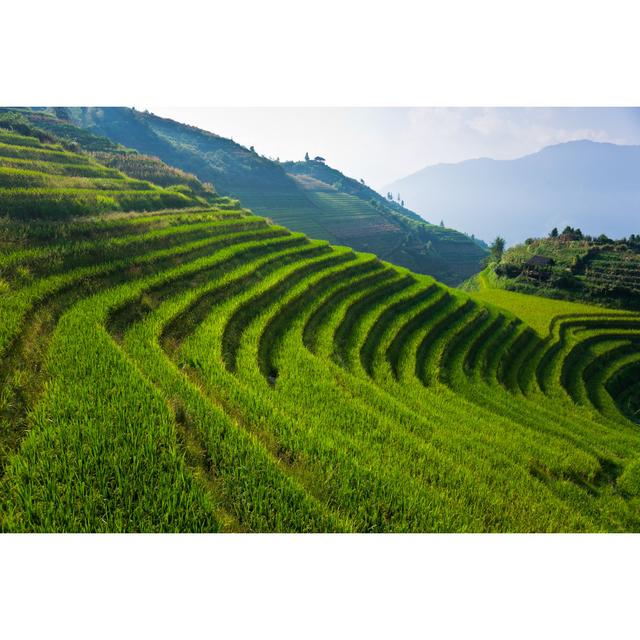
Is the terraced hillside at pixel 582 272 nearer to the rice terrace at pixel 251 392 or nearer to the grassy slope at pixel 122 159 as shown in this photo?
the rice terrace at pixel 251 392

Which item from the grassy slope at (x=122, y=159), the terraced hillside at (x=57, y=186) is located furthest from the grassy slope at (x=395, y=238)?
the terraced hillside at (x=57, y=186)

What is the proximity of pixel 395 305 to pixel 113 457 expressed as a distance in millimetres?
13381

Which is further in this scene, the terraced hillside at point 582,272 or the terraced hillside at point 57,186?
the terraced hillside at point 582,272

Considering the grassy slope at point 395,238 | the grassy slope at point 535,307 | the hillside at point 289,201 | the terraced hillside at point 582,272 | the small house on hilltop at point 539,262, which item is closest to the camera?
the grassy slope at point 535,307

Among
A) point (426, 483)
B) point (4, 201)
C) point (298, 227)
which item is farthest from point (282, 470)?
point (298, 227)

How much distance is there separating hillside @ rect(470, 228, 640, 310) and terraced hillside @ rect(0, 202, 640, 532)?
50.8ft

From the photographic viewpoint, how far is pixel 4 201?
9.67 m

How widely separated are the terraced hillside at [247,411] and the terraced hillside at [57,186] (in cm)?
126

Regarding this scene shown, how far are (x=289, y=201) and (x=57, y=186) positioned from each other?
57157mm

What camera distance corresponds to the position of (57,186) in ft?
39.9

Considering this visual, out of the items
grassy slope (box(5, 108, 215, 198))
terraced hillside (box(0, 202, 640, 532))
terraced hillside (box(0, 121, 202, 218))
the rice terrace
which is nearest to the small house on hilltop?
the rice terrace

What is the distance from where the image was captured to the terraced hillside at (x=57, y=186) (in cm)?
1025

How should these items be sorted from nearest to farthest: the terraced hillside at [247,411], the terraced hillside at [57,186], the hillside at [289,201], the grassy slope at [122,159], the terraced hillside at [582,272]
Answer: the terraced hillside at [247,411] < the terraced hillside at [57,186] < the terraced hillside at [582,272] < the grassy slope at [122,159] < the hillside at [289,201]

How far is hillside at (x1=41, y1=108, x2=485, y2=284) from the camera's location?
5706 centimetres
